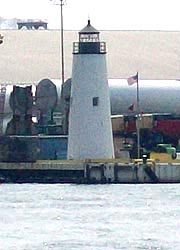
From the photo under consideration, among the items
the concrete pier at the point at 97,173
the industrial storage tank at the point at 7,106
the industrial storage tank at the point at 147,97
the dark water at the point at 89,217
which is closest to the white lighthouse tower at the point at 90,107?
the concrete pier at the point at 97,173

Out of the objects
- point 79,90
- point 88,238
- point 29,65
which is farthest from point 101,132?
point 29,65

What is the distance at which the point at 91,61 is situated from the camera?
76188 mm

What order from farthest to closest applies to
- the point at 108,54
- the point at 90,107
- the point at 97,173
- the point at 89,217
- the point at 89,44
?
the point at 108,54 < the point at 89,44 < the point at 97,173 < the point at 90,107 < the point at 89,217

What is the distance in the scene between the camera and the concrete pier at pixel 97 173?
251 ft

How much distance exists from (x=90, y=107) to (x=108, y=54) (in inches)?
1934

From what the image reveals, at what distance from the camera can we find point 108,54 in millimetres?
124938

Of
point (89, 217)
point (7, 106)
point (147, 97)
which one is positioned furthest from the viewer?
point (147, 97)

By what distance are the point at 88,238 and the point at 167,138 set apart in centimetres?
3437

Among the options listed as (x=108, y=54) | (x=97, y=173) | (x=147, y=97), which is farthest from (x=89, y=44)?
(x=108, y=54)

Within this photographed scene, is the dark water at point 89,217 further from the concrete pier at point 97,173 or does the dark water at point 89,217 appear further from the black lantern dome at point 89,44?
the black lantern dome at point 89,44

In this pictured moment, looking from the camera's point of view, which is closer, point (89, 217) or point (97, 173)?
point (89, 217)

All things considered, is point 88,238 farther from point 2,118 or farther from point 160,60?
point 160,60

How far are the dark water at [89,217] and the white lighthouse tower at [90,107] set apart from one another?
221 cm

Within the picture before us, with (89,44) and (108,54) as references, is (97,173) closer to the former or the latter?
(89,44)
